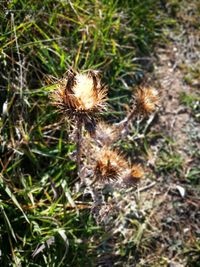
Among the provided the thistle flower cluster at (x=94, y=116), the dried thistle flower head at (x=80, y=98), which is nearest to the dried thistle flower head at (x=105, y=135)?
the thistle flower cluster at (x=94, y=116)

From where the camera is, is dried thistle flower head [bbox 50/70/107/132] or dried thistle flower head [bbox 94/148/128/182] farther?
dried thistle flower head [bbox 94/148/128/182]

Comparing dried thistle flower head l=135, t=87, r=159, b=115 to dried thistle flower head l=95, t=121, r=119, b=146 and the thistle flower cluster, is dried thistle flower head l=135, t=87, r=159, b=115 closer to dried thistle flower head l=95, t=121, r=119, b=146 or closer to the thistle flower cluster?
the thistle flower cluster

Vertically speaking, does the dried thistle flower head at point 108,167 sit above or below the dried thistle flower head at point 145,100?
below

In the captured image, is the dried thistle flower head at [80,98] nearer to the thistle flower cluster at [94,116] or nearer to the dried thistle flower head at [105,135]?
the thistle flower cluster at [94,116]

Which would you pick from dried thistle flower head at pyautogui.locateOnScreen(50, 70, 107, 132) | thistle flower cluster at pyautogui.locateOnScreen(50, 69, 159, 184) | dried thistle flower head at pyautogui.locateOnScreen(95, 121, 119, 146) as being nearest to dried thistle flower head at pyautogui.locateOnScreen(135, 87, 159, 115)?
thistle flower cluster at pyautogui.locateOnScreen(50, 69, 159, 184)

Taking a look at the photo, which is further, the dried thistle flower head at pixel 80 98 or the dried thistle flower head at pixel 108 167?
the dried thistle flower head at pixel 108 167

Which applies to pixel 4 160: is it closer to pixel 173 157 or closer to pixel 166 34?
pixel 173 157

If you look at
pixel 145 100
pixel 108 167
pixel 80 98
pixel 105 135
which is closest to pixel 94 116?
pixel 80 98

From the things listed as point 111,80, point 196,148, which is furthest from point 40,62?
point 196,148
